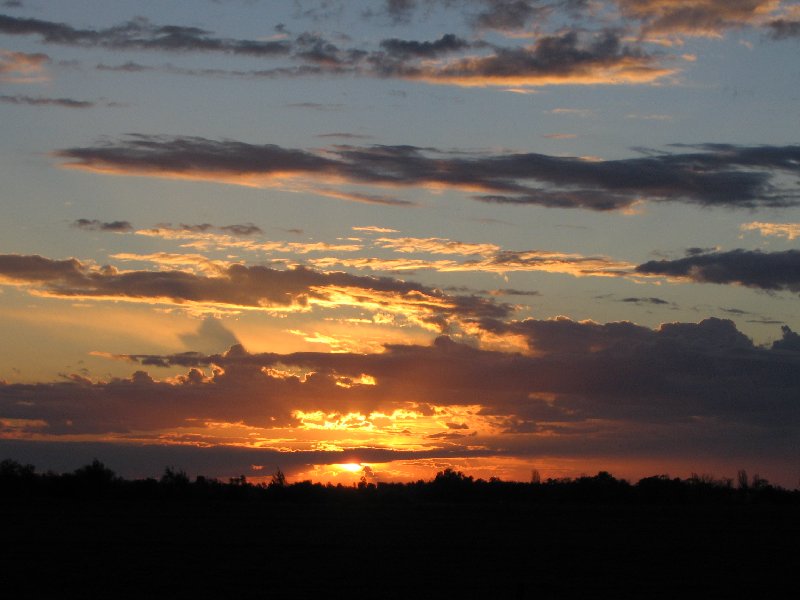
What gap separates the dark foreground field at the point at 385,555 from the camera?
3397 centimetres

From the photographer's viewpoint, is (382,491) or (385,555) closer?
(385,555)

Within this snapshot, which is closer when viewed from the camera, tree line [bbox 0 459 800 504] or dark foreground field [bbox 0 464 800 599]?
dark foreground field [bbox 0 464 800 599]

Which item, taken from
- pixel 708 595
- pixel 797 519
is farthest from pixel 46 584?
pixel 797 519

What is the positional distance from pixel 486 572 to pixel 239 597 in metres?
10.7

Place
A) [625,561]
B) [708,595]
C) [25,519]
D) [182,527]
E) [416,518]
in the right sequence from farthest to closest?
[416,518] < [25,519] < [182,527] < [625,561] < [708,595]

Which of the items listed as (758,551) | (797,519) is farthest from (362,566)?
(797,519)

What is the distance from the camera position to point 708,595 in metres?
33.6

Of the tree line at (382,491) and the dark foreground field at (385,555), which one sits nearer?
the dark foreground field at (385,555)

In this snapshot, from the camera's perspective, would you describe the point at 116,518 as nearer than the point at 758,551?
No

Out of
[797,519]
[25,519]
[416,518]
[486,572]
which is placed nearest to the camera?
[486,572]

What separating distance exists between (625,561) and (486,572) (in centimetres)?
811

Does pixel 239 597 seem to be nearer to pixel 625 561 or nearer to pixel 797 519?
pixel 625 561

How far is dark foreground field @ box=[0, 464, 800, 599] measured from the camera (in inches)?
1337

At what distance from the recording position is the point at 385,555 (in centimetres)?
4512
